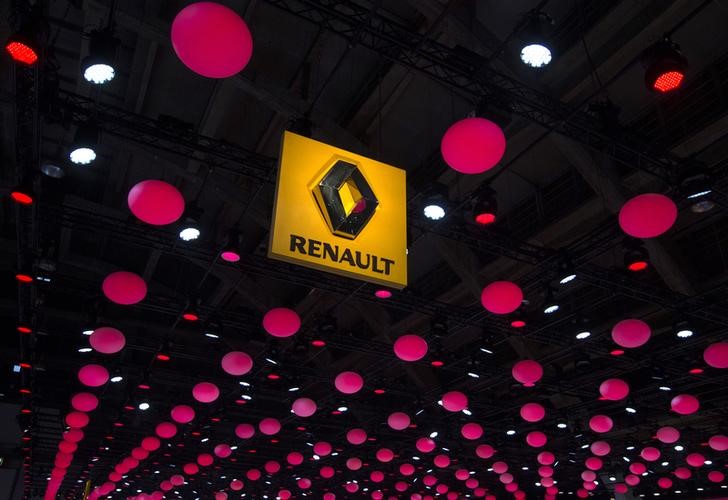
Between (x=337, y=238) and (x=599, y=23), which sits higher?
(x=599, y=23)

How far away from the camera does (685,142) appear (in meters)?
7.84

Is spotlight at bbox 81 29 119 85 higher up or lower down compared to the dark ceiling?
lower down

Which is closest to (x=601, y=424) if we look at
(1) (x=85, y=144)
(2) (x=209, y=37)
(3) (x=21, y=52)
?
(1) (x=85, y=144)

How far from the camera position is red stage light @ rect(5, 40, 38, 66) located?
3807mm

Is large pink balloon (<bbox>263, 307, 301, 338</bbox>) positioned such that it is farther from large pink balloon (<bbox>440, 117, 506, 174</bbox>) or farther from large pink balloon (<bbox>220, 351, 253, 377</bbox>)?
large pink balloon (<bbox>440, 117, 506, 174</bbox>)

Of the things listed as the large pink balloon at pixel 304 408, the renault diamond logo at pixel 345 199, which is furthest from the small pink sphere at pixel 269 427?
the renault diamond logo at pixel 345 199

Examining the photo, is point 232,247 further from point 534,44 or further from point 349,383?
point 534,44

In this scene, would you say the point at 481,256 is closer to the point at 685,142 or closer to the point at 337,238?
the point at 685,142

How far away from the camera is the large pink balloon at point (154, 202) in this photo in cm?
382

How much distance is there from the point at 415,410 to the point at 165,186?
10594 millimetres

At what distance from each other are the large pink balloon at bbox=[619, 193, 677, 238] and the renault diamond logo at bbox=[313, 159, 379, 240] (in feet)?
7.02

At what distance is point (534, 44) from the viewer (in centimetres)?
423

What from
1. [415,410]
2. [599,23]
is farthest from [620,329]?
[415,410]

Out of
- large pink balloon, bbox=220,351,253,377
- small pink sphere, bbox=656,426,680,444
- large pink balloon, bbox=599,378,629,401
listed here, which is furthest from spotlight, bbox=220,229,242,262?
small pink sphere, bbox=656,426,680,444
